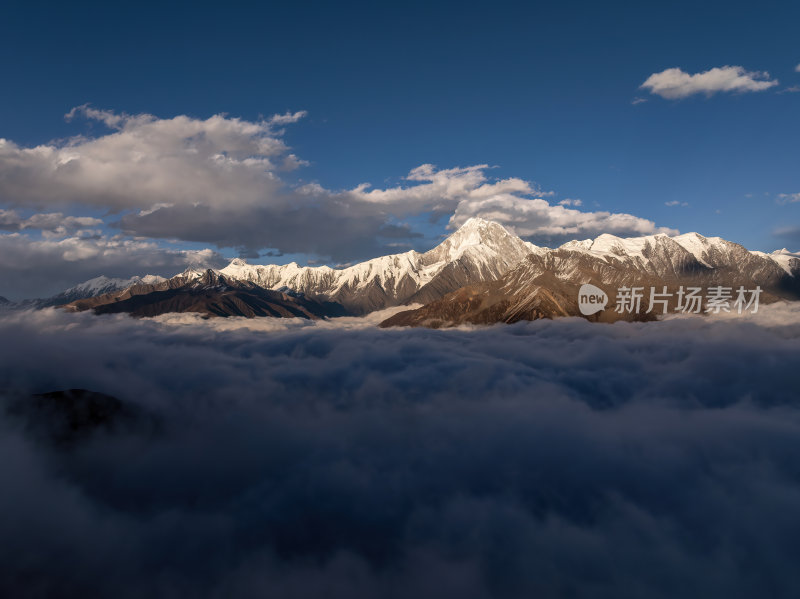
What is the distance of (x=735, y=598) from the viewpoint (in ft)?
642

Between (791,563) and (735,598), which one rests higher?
(791,563)

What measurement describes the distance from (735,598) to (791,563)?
2907 cm

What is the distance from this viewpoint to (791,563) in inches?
7761
